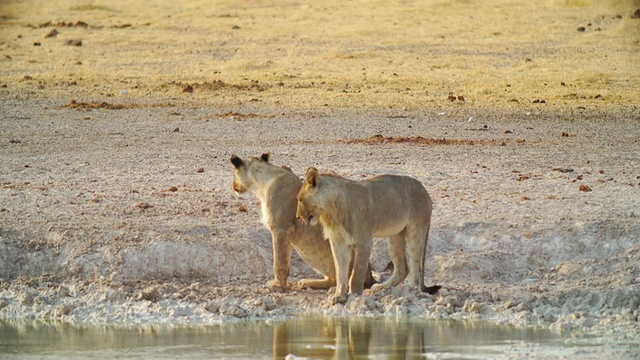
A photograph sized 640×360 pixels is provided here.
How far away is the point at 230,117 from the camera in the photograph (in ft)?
63.8

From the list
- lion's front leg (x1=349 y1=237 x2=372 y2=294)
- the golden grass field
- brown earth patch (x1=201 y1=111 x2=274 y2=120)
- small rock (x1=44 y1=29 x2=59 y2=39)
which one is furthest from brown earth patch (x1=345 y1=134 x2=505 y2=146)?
small rock (x1=44 y1=29 x2=59 y2=39)

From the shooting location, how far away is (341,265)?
992 cm

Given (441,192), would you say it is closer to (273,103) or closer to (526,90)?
(273,103)

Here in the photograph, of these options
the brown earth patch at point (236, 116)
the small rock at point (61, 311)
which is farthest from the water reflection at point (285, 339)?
the brown earth patch at point (236, 116)

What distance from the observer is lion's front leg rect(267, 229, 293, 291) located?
405 inches

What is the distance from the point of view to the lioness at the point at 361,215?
9.71 m

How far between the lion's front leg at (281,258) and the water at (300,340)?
0.58 meters

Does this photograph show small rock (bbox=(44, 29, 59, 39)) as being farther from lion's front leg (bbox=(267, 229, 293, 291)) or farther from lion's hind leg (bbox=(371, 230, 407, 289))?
lion's hind leg (bbox=(371, 230, 407, 289))

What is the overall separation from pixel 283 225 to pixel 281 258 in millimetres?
283

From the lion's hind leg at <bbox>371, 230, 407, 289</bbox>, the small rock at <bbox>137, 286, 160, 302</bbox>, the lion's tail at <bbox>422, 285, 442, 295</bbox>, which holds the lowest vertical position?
the small rock at <bbox>137, 286, 160, 302</bbox>

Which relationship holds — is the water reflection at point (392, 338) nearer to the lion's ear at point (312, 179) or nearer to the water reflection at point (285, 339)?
the water reflection at point (285, 339)

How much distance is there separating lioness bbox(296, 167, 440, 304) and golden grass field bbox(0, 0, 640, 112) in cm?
1035

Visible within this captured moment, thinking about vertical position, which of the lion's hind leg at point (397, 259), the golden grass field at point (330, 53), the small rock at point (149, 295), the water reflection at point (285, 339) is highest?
the golden grass field at point (330, 53)

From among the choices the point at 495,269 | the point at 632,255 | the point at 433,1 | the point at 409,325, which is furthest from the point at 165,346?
the point at 433,1
